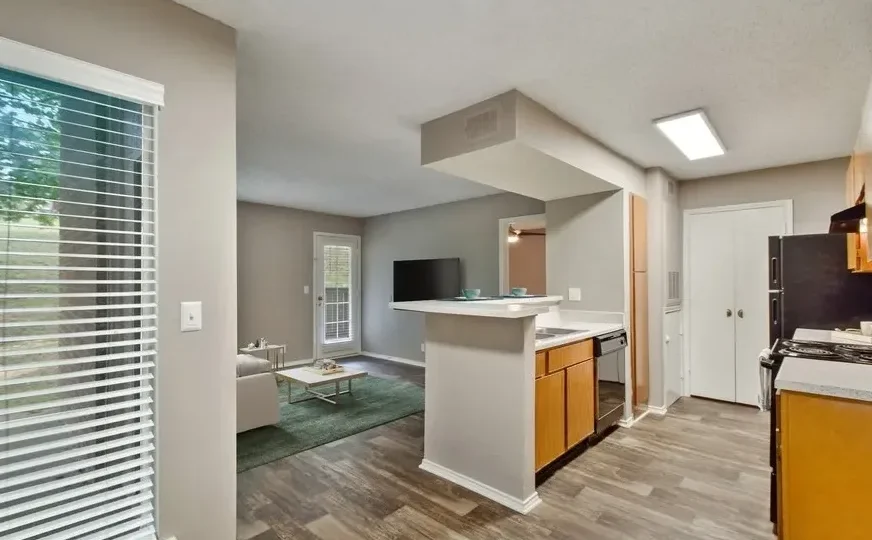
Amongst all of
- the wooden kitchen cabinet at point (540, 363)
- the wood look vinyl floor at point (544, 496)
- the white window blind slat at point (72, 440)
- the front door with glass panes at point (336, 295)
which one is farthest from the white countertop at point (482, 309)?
the front door with glass panes at point (336, 295)

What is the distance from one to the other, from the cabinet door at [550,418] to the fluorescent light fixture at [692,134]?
1.90m

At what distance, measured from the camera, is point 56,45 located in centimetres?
141

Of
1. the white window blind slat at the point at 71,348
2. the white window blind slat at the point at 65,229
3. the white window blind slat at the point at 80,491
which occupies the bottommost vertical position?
the white window blind slat at the point at 80,491

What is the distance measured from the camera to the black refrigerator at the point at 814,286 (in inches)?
115

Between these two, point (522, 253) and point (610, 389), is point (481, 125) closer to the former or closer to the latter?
point (610, 389)

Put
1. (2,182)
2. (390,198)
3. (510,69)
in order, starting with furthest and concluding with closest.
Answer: (390,198) < (510,69) < (2,182)

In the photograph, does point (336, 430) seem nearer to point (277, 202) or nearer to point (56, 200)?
point (56, 200)

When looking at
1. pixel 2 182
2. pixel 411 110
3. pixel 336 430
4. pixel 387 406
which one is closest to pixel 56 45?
pixel 2 182

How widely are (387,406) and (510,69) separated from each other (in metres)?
3.40

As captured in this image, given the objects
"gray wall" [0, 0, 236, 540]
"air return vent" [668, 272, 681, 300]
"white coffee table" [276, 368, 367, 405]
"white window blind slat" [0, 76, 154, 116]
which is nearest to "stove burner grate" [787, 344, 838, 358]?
"air return vent" [668, 272, 681, 300]

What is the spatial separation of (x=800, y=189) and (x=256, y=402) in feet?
17.6

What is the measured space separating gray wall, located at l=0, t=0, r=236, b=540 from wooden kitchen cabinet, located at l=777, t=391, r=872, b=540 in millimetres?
2201

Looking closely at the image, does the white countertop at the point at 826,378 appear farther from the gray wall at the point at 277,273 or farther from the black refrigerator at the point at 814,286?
the gray wall at the point at 277,273

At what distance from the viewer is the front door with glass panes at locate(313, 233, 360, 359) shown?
6840 mm
